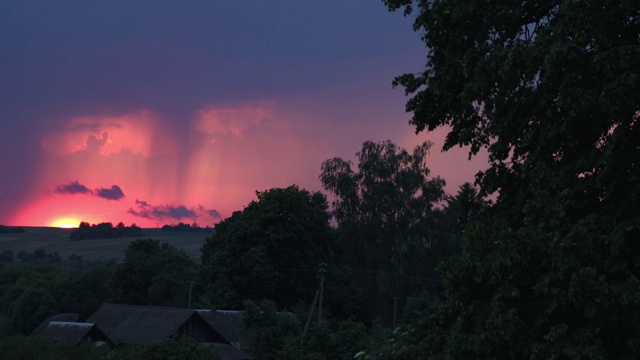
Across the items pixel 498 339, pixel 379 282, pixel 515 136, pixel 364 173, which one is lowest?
pixel 498 339

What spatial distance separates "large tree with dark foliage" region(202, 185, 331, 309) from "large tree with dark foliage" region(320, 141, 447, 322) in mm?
5617

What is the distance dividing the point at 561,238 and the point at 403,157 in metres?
61.3

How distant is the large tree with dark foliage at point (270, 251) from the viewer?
7706cm

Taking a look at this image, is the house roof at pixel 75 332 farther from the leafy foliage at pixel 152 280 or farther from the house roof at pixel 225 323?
the leafy foliage at pixel 152 280

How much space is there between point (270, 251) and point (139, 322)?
608 inches

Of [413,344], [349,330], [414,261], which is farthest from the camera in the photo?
[414,261]

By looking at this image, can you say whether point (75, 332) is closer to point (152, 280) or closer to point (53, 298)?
point (152, 280)

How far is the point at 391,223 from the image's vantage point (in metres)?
75.6

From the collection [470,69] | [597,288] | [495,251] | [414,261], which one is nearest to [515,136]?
[470,69]

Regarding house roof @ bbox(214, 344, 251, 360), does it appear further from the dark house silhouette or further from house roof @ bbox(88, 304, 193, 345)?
house roof @ bbox(88, 304, 193, 345)

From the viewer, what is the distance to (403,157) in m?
76.1

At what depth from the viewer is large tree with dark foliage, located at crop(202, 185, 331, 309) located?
7706cm

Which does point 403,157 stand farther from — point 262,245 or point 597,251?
point 597,251

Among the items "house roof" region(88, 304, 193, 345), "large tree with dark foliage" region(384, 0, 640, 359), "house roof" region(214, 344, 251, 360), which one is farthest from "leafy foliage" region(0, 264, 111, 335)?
"large tree with dark foliage" region(384, 0, 640, 359)
